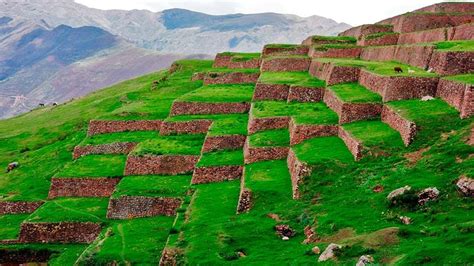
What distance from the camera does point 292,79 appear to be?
4712cm

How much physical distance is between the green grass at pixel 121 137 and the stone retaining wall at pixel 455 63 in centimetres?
2332

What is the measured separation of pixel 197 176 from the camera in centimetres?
3525

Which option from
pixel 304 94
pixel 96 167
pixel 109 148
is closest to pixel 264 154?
pixel 304 94

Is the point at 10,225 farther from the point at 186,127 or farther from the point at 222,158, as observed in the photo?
the point at 222,158

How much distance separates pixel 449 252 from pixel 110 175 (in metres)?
28.3

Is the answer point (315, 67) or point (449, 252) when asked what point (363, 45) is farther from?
point (449, 252)

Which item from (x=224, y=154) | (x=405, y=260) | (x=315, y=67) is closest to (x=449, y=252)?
(x=405, y=260)

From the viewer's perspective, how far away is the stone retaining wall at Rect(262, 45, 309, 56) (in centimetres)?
5975

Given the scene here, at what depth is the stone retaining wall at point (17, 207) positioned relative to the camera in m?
41.3

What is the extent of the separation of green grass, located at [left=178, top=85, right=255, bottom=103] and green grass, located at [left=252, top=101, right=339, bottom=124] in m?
5.17

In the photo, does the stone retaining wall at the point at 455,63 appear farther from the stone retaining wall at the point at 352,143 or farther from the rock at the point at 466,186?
the rock at the point at 466,186

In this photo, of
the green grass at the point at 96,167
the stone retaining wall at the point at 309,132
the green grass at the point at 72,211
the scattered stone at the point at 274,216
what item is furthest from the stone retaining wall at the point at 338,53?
the scattered stone at the point at 274,216

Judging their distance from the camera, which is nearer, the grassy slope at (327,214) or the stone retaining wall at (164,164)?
the grassy slope at (327,214)

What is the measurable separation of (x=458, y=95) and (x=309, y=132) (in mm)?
9249
